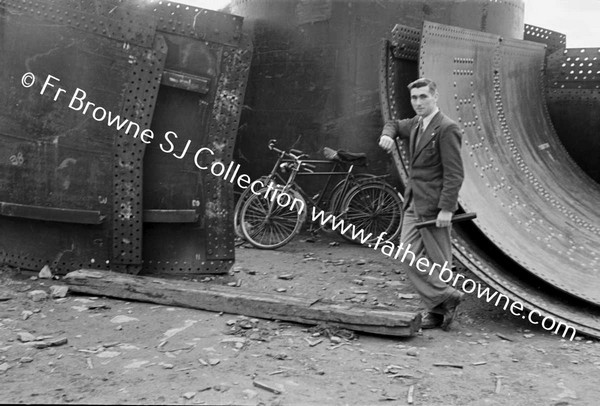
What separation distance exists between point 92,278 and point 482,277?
3.56 metres

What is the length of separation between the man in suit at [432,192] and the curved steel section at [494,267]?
321 mm

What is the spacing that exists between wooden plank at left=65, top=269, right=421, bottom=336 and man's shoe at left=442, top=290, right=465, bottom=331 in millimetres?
361

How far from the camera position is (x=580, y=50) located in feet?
31.4

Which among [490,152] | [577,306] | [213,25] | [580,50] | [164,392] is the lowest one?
[164,392]

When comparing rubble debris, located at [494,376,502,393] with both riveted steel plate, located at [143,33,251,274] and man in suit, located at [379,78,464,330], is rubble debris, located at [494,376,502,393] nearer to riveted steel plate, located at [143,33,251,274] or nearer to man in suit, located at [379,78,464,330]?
man in suit, located at [379,78,464,330]

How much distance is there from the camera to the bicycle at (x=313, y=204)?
868cm

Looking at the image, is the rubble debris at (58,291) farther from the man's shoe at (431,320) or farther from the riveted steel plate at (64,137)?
the man's shoe at (431,320)

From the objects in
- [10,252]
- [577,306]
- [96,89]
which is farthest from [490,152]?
[10,252]

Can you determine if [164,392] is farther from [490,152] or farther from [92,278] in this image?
[490,152]

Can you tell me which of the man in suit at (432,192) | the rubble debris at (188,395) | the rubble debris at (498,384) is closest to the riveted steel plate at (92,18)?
the man in suit at (432,192)

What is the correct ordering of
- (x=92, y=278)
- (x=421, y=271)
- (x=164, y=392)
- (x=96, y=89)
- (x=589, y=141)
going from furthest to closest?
(x=589, y=141) → (x=96, y=89) → (x=92, y=278) → (x=421, y=271) → (x=164, y=392)

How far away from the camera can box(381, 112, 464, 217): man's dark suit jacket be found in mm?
5262

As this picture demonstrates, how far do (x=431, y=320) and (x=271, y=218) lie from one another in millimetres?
3472

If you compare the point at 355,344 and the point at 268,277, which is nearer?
the point at 355,344
